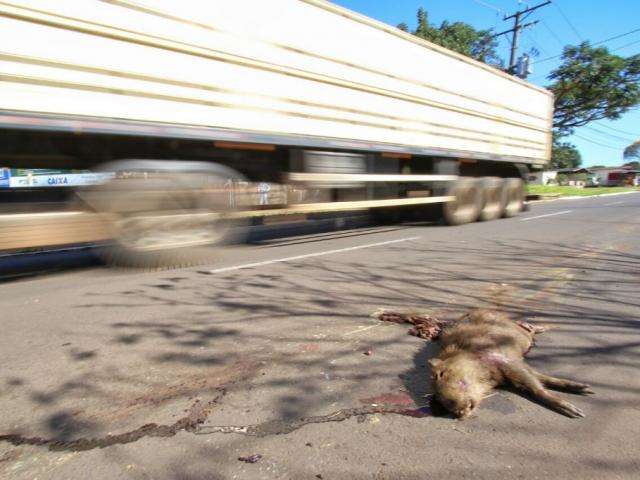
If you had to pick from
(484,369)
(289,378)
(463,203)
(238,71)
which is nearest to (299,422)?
(289,378)

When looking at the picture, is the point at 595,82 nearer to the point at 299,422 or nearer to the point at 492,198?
the point at 492,198

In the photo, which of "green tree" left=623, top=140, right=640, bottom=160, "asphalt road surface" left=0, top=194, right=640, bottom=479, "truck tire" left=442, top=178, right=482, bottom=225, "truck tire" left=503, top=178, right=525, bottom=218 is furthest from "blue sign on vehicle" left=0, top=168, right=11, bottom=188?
"green tree" left=623, top=140, right=640, bottom=160

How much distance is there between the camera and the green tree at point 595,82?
90.1 feet

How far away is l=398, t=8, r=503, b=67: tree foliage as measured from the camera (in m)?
28.2

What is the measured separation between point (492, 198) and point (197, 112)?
9.14m

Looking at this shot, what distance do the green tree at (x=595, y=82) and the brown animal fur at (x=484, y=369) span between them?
102 feet

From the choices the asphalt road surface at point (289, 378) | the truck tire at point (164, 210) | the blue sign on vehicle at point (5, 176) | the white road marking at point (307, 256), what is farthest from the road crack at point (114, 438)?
the blue sign on vehicle at point (5, 176)

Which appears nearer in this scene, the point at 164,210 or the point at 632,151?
the point at 164,210

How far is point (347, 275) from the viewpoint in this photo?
205 inches

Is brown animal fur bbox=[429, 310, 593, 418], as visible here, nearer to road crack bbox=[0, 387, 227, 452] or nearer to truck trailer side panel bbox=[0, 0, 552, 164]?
road crack bbox=[0, 387, 227, 452]

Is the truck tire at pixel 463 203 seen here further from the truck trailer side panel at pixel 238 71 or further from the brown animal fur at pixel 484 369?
the brown animal fur at pixel 484 369

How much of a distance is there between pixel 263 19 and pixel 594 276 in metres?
5.22

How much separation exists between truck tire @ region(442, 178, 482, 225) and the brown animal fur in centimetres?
796

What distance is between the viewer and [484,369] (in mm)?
2436
